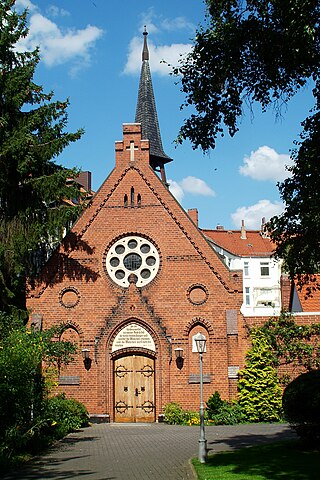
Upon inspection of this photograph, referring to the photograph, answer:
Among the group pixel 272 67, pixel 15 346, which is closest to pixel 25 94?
pixel 15 346

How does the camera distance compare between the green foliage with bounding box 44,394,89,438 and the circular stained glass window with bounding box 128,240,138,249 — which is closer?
the green foliage with bounding box 44,394,89,438

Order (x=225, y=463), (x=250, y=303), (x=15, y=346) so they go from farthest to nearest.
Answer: (x=250, y=303) → (x=15, y=346) → (x=225, y=463)

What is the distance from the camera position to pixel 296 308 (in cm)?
3541

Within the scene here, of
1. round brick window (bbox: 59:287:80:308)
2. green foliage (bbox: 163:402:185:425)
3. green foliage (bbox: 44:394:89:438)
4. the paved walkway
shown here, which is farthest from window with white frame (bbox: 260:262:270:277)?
green foliage (bbox: 44:394:89:438)

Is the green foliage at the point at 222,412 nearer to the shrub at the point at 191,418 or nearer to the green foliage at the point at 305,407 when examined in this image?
the shrub at the point at 191,418

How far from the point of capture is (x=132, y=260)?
28.3 m

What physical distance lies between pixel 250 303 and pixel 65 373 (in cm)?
4403

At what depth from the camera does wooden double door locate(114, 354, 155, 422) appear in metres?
26.9

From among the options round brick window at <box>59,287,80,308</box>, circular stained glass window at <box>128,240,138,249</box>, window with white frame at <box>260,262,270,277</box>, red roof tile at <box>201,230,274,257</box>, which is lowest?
round brick window at <box>59,287,80,308</box>

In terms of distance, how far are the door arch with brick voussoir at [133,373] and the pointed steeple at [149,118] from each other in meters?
17.5

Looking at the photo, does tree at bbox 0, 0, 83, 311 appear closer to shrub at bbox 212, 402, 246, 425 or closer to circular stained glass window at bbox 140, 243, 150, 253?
circular stained glass window at bbox 140, 243, 150, 253

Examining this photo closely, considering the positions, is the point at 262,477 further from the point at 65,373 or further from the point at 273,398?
the point at 65,373

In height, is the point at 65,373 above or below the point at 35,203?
below

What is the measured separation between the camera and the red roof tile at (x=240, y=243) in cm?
7006
